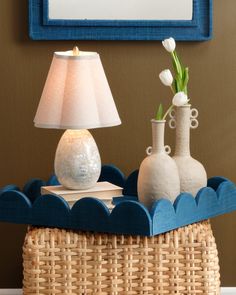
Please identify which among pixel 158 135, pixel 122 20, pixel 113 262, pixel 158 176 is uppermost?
pixel 122 20

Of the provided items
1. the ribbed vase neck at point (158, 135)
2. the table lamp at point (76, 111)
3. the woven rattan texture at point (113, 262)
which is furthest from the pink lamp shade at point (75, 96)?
the woven rattan texture at point (113, 262)

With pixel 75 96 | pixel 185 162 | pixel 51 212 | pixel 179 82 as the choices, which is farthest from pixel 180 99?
pixel 51 212

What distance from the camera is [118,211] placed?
238 cm

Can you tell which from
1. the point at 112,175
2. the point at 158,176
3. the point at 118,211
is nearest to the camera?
the point at 118,211

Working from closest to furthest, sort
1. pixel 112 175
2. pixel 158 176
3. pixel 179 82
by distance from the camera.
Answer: pixel 158 176
pixel 179 82
pixel 112 175

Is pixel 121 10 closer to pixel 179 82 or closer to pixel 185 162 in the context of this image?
pixel 179 82

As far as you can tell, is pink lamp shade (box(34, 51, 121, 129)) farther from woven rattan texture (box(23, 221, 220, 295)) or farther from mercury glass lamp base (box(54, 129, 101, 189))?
woven rattan texture (box(23, 221, 220, 295))

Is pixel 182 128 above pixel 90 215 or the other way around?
above

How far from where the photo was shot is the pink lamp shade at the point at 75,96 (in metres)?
2.52

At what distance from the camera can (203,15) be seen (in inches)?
116

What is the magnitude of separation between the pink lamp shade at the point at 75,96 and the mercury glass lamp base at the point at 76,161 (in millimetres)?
87

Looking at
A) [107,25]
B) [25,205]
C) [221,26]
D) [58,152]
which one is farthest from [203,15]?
[25,205]

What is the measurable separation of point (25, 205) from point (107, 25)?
777mm

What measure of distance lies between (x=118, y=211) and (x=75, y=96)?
0.39 meters
